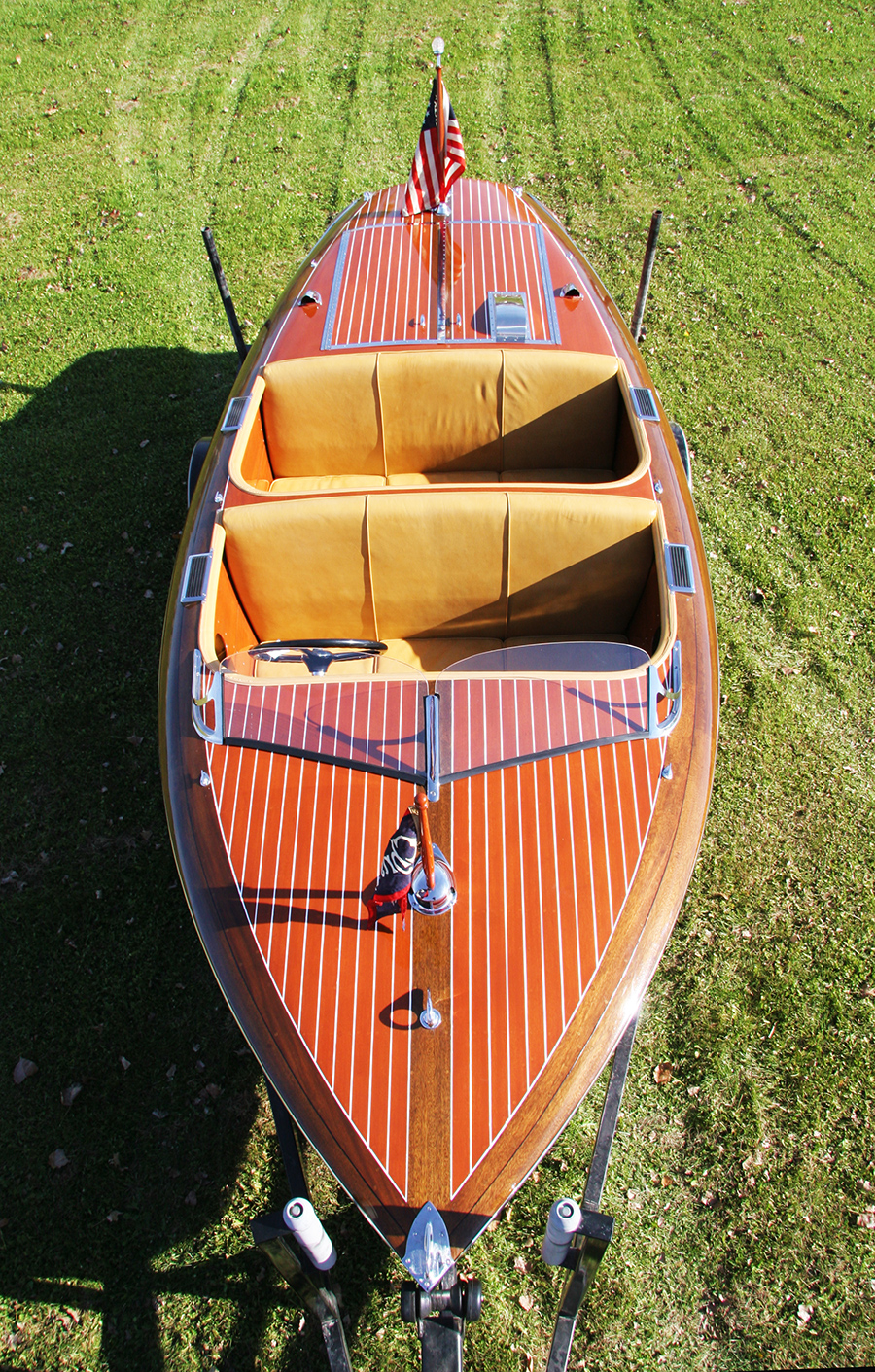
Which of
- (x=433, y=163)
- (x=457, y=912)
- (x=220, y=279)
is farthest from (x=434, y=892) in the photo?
(x=220, y=279)

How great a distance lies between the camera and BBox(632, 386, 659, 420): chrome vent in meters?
4.65

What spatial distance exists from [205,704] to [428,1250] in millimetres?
2220

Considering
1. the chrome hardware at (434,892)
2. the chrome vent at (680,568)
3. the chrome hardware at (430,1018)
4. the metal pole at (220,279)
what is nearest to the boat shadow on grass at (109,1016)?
the chrome hardware at (430,1018)

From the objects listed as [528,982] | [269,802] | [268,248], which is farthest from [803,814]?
[268,248]

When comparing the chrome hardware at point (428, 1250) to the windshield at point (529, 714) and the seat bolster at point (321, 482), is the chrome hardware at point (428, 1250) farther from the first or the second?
the seat bolster at point (321, 482)

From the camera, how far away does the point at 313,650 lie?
3998mm

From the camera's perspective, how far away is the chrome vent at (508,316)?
4895 mm

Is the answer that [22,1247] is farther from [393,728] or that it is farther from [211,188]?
[211,188]

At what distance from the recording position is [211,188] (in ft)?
30.3

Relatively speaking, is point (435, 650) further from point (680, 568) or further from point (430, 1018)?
point (430, 1018)

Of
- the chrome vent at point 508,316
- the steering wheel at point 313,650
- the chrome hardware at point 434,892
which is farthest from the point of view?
the chrome vent at point 508,316

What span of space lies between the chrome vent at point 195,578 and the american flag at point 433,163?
10.7ft

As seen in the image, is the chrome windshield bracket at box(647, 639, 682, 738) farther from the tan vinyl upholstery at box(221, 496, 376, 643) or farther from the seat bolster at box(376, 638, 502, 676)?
the tan vinyl upholstery at box(221, 496, 376, 643)

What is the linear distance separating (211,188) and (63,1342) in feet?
34.1
